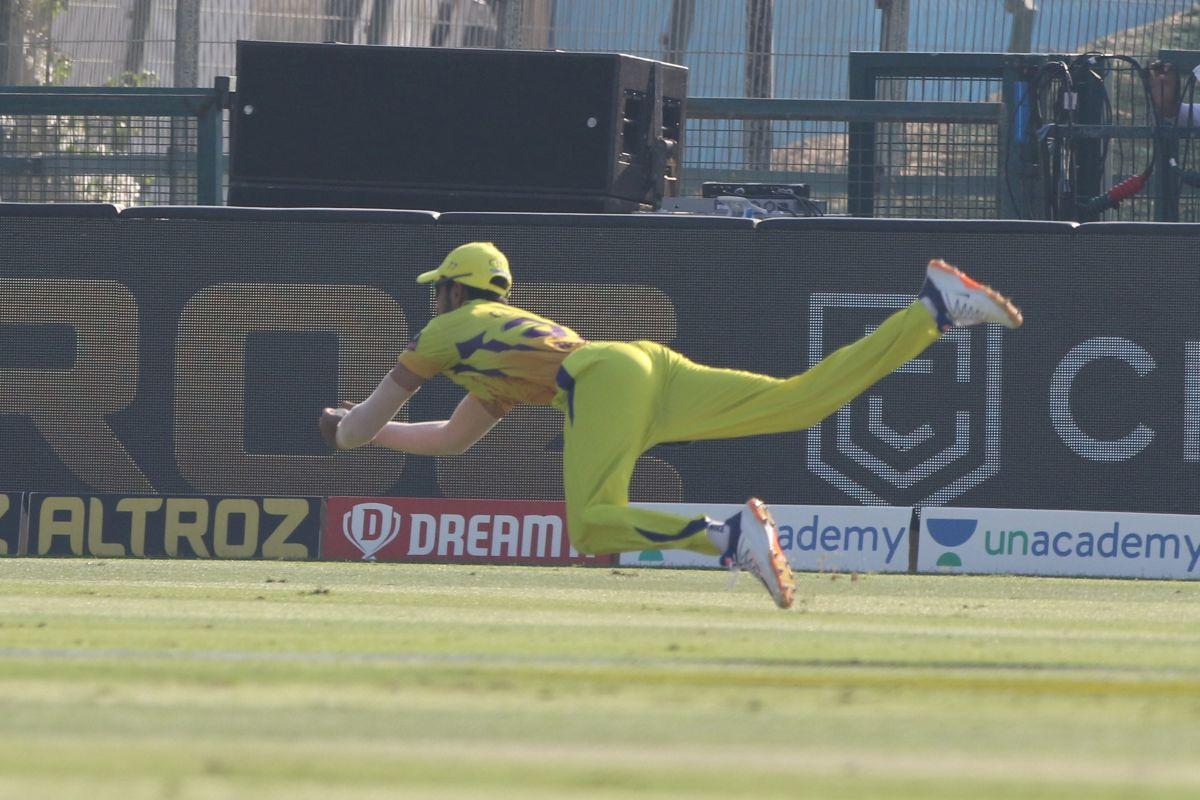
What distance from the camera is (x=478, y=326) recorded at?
8.76 metres

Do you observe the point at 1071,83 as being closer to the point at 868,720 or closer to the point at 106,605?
the point at 106,605

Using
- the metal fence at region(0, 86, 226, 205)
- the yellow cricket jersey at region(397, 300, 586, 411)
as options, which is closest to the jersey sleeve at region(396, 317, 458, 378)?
the yellow cricket jersey at region(397, 300, 586, 411)

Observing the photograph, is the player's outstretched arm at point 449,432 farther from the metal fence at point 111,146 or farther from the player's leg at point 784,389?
the metal fence at point 111,146

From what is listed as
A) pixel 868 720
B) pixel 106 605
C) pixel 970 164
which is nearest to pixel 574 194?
pixel 970 164

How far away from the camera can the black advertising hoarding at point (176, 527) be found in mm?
12789

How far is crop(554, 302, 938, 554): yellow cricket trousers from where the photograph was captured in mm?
8227

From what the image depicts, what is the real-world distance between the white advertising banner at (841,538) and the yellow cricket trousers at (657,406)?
13.4 ft

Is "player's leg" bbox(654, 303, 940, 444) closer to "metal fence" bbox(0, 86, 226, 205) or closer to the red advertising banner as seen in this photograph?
the red advertising banner

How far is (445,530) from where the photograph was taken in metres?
12.8

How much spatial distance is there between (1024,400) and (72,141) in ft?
23.0

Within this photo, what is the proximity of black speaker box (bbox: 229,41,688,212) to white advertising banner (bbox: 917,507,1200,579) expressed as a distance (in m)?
3.08

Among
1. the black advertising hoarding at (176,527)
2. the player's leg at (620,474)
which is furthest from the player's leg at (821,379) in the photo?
the black advertising hoarding at (176,527)

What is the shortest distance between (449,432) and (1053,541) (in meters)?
4.74

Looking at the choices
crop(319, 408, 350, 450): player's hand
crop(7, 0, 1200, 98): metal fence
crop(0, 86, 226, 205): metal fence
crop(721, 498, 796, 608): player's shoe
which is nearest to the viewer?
crop(721, 498, 796, 608): player's shoe
